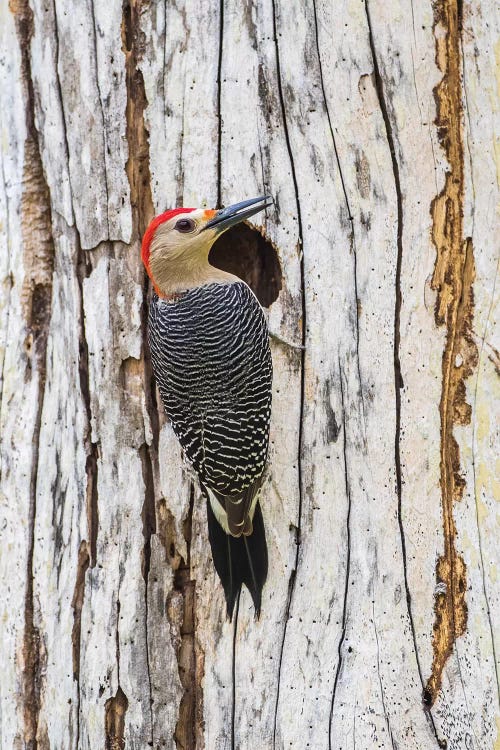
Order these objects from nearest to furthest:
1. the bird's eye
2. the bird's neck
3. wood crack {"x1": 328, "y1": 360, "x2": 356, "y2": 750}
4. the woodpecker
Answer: wood crack {"x1": 328, "y1": 360, "x2": 356, "y2": 750}
the woodpecker
the bird's eye
the bird's neck

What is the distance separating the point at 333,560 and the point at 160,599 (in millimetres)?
674

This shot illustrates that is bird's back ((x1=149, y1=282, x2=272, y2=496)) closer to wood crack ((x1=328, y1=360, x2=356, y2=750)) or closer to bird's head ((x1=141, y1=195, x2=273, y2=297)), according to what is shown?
bird's head ((x1=141, y1=195, x2=273, y2=297))

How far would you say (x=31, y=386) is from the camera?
12.1 ft

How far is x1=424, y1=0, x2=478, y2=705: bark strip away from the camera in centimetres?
338

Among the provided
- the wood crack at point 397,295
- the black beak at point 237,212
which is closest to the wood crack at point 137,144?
the black beak at point 237,212

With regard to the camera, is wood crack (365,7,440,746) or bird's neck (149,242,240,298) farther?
bird's neck (149,242,240,298)

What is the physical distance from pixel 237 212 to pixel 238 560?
131 centimetres

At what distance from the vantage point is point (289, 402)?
3.49 meters

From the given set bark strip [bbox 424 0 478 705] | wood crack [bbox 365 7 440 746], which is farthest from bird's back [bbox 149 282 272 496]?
bark strip [bbox 424 0 478 705]

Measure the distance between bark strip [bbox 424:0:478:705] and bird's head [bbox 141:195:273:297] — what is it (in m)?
0.72

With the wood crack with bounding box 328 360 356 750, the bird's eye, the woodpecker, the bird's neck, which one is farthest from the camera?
the bird's neck

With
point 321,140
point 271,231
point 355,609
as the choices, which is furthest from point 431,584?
point 321,140

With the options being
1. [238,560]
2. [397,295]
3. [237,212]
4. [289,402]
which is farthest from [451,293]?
[238,560]

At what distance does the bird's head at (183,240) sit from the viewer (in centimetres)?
341
